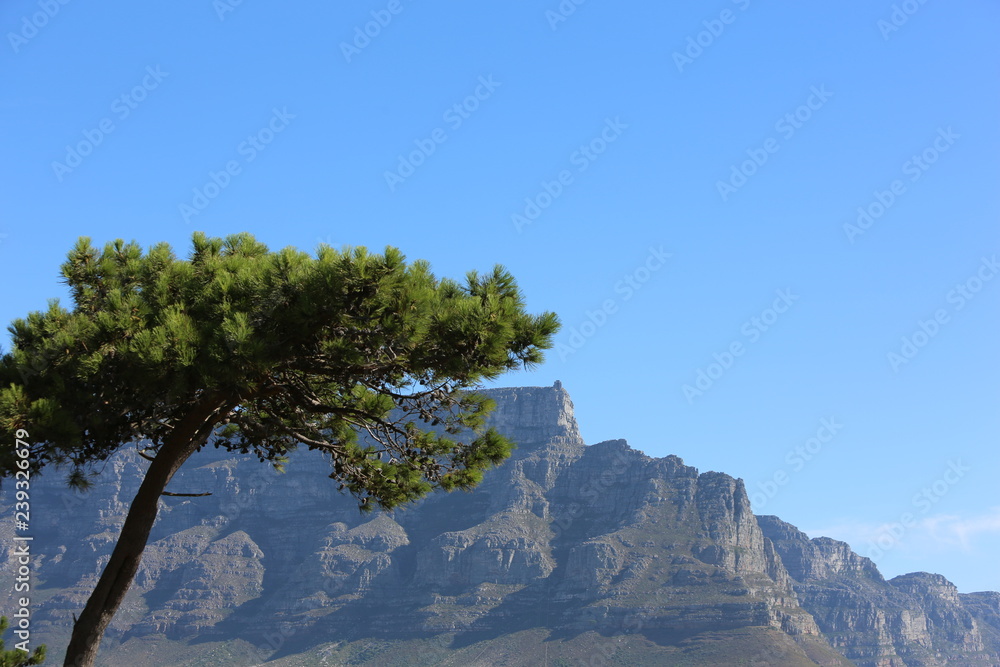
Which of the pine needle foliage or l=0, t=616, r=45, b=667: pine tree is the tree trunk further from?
l=0, t=616, r=45, b=667: pine tree

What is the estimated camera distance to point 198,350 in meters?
11.7

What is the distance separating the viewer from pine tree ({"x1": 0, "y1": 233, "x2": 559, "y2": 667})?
1155cm

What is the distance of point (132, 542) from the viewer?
39.3 feet

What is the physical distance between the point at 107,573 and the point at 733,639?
198589 mm

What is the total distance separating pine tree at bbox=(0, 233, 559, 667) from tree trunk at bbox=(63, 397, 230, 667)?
0.06 ft

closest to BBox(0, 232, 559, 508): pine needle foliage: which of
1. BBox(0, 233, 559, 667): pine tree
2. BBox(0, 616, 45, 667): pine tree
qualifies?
BBox(0, 233, 559, 667): pine tree

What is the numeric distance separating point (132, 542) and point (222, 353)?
2445 mm

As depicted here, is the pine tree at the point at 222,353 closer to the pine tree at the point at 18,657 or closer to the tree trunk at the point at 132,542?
the tree trunk at the point at 132,542

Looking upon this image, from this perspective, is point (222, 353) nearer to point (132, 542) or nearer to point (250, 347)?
point (250, 347)

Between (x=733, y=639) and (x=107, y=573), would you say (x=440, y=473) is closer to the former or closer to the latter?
(x=107, y=573)

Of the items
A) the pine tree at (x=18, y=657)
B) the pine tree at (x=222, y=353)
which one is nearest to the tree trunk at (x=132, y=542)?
the pine tree at (x=222, y=353)

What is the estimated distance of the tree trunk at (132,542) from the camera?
455 inches

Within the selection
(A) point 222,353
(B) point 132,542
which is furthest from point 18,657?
(A) point 222,353

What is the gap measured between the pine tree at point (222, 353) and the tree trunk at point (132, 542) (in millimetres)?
19
